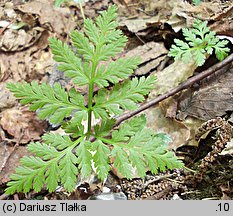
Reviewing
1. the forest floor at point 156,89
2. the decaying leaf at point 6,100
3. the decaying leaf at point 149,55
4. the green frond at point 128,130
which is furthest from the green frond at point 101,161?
the decaying leaf at point 6,100

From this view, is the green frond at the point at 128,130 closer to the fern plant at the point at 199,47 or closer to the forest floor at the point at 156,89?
the forest floor at the point at 156,89

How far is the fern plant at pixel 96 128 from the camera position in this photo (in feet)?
7.47

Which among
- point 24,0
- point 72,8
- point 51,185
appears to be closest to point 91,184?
point 51,185

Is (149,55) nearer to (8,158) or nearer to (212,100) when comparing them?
(212,100)

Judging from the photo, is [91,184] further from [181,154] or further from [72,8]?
[72,8]

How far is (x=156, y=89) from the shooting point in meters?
3.10

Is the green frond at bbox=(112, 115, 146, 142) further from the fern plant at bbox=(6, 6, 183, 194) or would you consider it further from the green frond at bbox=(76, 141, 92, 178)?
the green frond at bbox=(76, 141, 92, 178)

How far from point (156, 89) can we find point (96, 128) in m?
0.84

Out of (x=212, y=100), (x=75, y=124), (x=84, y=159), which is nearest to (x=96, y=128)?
(x=75, y=124)

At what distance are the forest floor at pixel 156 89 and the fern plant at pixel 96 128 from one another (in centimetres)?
42

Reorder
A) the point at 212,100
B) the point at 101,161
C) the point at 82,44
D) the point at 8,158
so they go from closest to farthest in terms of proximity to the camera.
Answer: the point at 101,161 < the point at 82,44 < the point at 212,100 < the point at 8,158

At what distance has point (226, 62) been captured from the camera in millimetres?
2877

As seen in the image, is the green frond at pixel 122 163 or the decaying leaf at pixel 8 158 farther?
the decaying leaf at pixel 8 158
